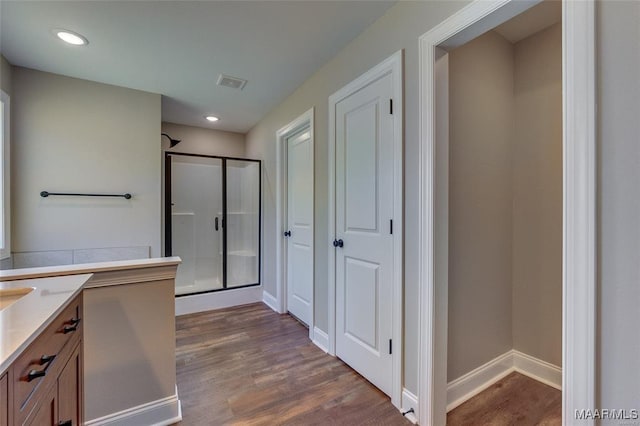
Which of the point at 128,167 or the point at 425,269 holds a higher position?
the point at 128,167

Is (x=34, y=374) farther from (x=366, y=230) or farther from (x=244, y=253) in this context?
(x=244, y=253)

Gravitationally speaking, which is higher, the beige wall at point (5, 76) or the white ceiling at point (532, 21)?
the white ceiling at point (532, 21)

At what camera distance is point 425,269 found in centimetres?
150

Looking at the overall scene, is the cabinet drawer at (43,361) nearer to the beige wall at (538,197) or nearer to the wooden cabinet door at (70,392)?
the wooden cabinet door at (70,392)

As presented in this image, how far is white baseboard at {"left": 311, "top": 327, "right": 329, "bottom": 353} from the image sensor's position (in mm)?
2365

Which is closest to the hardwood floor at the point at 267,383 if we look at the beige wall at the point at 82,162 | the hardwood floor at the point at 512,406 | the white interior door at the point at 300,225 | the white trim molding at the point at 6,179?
the white interior door at the point at 300,225

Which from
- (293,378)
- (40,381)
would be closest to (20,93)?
(40,381)

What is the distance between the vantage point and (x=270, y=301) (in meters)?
3.47

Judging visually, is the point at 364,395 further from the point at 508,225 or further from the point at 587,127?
the point at 587,127

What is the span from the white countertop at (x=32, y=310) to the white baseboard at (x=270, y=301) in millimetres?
2253

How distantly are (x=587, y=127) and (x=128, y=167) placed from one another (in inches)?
133

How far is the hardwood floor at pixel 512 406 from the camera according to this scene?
1594mm

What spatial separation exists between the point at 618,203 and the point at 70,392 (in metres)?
2.04

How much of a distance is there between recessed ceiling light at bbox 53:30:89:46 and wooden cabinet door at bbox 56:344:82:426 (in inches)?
80.6
